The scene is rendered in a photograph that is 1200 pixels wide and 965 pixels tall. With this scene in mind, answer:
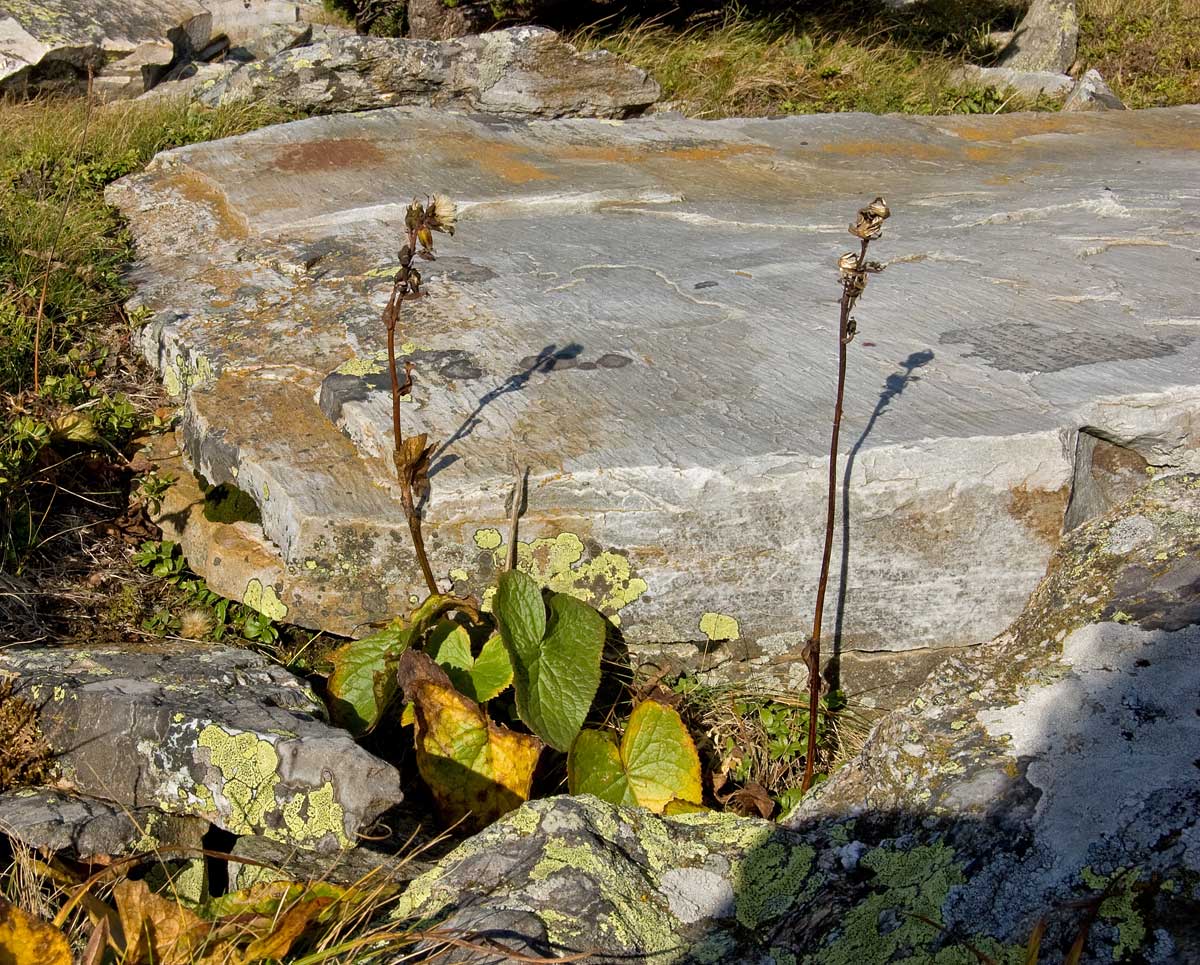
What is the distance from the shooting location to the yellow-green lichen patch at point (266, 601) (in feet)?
7.80

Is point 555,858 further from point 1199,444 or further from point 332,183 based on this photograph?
point 332,183

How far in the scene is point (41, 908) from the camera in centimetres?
164

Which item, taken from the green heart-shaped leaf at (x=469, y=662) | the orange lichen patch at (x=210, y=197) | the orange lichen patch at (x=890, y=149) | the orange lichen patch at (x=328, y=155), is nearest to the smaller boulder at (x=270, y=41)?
the orange lichen patch at (x=328, y=155)

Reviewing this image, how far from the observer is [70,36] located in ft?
19.4

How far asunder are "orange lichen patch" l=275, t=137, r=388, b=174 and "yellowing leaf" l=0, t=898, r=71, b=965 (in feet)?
10.3

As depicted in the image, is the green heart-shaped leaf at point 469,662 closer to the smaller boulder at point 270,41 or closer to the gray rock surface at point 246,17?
the smaller boulder at point 270,41

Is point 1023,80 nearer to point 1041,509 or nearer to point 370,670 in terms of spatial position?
point 1041,509

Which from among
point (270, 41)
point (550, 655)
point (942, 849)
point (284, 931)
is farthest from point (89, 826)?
point (270, 41)

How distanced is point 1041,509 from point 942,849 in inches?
43.2

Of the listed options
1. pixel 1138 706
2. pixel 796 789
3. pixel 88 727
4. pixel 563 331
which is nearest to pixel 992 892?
pixel 1138 706

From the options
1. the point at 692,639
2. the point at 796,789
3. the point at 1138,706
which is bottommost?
the point at 796,789

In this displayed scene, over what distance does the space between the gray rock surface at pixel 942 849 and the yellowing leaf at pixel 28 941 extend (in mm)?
454

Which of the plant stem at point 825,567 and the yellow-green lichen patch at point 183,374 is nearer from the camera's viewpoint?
the plant stem at point 825,567

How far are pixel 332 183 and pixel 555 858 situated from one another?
3018 millimetres
